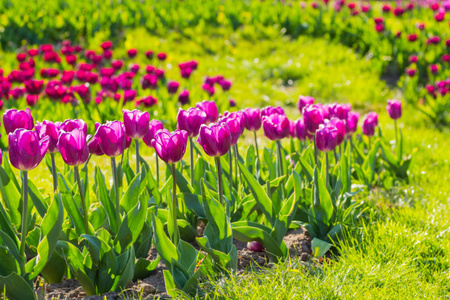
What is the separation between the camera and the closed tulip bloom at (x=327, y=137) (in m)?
2.83

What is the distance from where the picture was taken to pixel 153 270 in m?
2.64

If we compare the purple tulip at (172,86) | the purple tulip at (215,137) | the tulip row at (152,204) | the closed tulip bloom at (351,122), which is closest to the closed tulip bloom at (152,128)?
the tulip row at (152,204)

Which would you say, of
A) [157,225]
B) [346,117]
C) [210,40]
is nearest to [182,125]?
[157,225]

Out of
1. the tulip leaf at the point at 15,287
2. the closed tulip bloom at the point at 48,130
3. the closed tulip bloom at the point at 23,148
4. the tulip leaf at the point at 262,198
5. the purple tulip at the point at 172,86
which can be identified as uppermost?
the closed tulip bloom at the point at 23,148

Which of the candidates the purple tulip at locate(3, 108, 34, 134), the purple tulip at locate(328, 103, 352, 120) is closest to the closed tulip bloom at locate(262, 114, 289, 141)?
the purple tulip at locate(328, 103, 352, 120)

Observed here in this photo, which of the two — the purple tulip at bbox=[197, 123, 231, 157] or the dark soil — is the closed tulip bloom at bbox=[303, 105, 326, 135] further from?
the purple tulip at bbox=[197, 123, 231, 157]

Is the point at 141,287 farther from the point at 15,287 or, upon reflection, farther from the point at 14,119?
the point at 14,119

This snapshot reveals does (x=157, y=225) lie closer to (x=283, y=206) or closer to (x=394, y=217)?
(x=283, y=206)

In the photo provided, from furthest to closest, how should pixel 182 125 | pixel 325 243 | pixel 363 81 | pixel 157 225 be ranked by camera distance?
pixel 363 81
pixel 325 243
pixel 182 125
pixel 157 225

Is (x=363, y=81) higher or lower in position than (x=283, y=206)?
lower

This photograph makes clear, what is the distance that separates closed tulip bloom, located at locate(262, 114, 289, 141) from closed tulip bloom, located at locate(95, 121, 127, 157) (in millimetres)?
884

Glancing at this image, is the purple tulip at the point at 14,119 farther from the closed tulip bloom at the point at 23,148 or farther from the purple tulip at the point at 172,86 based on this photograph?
the purple tulip at the point at 172,86

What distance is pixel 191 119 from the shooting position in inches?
102

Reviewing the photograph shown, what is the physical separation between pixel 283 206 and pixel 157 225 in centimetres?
71
